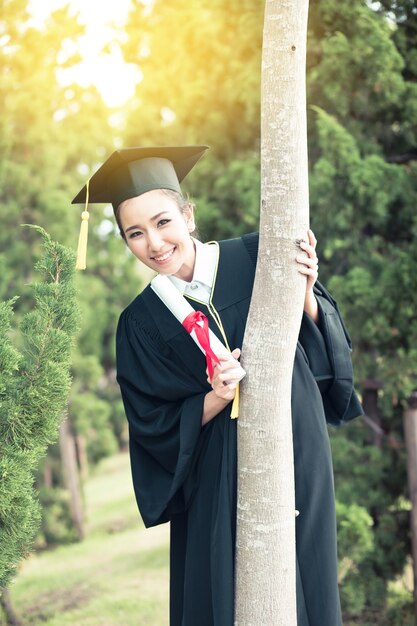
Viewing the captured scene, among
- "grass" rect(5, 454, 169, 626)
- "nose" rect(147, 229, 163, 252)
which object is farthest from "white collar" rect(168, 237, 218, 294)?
"grass" rect(5, 454, 169, 626)

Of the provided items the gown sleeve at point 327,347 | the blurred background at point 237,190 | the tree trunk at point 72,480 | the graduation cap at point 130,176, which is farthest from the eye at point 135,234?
the tree trunk at point 72,480

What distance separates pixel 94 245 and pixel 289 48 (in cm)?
650

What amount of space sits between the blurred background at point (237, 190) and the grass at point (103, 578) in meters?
0.02

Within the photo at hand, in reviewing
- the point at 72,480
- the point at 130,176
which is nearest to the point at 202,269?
the point at 130,176

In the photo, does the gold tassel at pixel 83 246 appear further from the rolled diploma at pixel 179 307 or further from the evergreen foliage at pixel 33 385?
the rolled diploma at pixel 179 307

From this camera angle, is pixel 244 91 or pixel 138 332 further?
pixel 244 91

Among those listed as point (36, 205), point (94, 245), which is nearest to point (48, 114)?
point (36, 205)

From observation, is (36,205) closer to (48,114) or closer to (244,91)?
(48,114)

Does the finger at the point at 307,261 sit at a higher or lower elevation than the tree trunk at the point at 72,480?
higher

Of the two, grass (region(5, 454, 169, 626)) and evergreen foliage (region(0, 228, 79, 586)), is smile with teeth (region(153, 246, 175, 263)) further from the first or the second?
grass (region(5, 454, 169, 626))

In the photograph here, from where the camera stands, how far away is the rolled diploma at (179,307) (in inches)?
89.8

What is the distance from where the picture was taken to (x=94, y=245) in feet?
28.0

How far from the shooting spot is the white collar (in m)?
2.58

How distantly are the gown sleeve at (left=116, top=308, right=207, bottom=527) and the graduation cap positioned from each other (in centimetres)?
37
